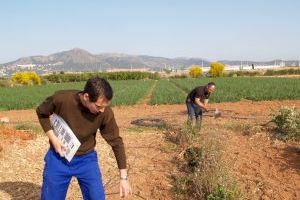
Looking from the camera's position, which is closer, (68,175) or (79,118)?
(79,118)

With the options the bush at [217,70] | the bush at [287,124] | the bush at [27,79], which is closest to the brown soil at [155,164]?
the bush at [287,124]

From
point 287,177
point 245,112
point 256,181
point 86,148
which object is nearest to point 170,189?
point 256,181

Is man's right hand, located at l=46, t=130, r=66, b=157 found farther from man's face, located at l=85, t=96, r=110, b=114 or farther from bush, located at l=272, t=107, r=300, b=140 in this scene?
bush, located at l=272, t=107, r=300, b=140

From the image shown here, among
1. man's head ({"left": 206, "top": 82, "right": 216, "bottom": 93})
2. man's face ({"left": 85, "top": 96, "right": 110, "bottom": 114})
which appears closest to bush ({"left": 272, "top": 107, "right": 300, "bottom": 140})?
man's head ({"left": 206, "top": 82, "right": 216, "bottom": 93})

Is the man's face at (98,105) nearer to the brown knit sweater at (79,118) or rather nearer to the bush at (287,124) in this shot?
the brown knit sweater at (79,118)

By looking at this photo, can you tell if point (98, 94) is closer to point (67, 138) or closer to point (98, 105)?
point (98, 105)

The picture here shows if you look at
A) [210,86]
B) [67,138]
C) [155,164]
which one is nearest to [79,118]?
[67,138]

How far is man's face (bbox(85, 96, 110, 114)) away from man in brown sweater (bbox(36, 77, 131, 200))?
5 cm

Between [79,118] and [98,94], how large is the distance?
515 mm

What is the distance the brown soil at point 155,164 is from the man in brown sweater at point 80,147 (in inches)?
84.1

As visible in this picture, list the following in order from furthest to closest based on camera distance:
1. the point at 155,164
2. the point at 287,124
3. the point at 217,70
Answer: the point at 217,70, the point at 287,124, the point at 155,164

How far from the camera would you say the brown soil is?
21.3 ft

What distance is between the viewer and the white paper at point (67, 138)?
407 centimetres

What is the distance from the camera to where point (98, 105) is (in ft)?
12.2
